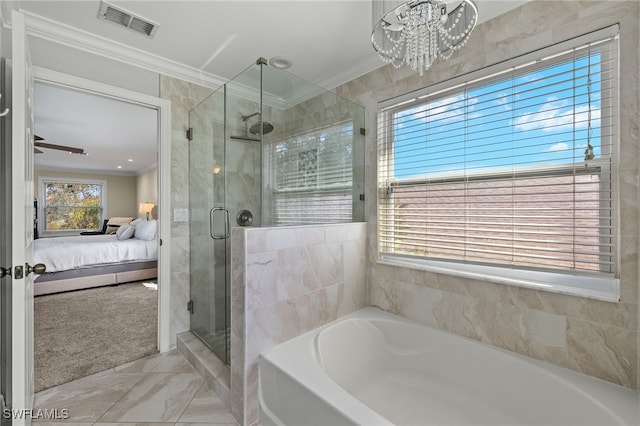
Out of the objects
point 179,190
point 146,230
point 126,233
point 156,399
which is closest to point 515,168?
point 179,190

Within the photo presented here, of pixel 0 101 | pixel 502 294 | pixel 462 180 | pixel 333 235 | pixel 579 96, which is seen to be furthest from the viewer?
pixel 333 235

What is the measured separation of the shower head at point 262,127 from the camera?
73.7 inches

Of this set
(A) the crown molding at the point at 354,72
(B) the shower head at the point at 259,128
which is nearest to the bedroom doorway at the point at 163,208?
(B) the shower head at the point at 259,128

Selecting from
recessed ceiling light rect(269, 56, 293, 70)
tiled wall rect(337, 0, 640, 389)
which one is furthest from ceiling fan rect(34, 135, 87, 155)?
tiled wall rect(337, 0, 640, 389)

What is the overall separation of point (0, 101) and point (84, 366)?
1.86 meters

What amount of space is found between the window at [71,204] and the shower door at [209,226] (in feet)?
23.9

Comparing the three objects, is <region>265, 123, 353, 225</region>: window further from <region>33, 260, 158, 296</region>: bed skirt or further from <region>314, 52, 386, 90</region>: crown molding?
<region>33, 260, 158, 296</region>: bed skirt

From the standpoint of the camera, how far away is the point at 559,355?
1459 millimetres

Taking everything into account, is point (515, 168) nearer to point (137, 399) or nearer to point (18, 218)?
point (18, 218)

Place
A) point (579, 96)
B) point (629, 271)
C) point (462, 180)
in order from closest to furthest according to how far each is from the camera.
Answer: point (629, 271), point (579, 96), point (462, 180)

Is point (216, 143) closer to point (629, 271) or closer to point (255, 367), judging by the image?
point (255, 367)

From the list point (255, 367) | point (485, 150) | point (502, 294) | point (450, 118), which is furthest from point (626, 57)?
point (255, 367)

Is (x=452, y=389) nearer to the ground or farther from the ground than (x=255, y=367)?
nearer to the ground

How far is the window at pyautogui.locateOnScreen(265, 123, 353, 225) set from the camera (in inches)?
75.8
